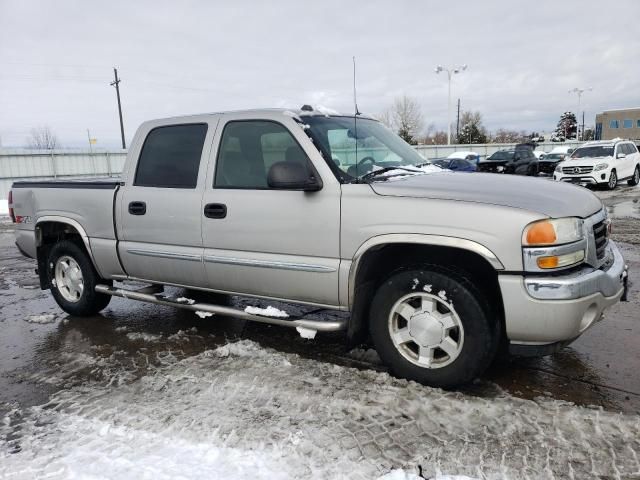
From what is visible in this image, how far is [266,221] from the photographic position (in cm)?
374

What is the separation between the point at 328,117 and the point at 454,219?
153 centimetres

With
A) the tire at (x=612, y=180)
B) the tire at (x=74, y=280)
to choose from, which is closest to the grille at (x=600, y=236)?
the tire at (x=74, y=280)

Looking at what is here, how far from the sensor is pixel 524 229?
9.46 ft

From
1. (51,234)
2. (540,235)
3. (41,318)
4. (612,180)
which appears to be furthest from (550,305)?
(612,180)

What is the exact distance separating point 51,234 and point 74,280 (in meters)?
0.56

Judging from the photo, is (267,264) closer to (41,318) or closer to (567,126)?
(41,318)

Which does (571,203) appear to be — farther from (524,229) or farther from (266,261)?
(266,261)

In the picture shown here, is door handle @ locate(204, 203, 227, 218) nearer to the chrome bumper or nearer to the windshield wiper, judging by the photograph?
the windshield wiper

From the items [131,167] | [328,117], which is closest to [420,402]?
[328,117]

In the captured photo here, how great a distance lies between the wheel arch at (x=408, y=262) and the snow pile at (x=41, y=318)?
3.55m

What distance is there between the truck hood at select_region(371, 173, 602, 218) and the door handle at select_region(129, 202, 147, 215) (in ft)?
6.93

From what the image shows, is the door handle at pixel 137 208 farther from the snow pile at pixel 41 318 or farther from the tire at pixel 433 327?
the tire at pixel 433 327

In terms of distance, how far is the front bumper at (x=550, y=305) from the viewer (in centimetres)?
287

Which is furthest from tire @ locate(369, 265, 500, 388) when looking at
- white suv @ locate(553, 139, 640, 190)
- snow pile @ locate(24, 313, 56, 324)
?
white suv @ locate(553, 139, 640, 190)
